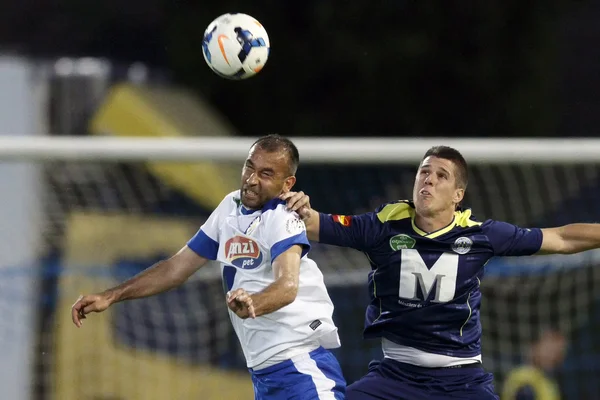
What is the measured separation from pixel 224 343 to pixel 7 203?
2072mm

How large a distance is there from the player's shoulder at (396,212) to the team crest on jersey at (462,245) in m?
0.28

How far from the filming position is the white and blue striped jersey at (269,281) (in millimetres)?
6172

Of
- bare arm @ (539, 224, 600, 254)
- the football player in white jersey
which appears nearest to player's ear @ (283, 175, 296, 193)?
the football player in white jersey

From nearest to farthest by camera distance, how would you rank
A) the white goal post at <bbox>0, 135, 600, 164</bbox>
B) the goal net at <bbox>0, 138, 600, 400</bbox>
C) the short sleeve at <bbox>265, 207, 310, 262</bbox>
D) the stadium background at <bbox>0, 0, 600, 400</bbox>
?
the short sleeve at <bbox>265, 207, 310, 262</bbox> → the white goal post at <bbox>0, 135, 600, 164</bbox> → the goal net at <bbox>0, 138, 600, 400</bbox> → the stadium background at <bbox>0, 0, 600, 400</bbox>

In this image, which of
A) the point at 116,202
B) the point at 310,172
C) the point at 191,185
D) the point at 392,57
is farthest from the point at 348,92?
the point at 116,202

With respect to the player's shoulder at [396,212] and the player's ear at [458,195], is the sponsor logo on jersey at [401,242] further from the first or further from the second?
the player's ear at [458,195]

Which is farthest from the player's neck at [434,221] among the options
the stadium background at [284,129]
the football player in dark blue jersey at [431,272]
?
the stadium background at [284,129]

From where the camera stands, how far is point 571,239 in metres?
6.87

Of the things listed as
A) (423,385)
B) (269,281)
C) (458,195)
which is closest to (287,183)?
(269,281)

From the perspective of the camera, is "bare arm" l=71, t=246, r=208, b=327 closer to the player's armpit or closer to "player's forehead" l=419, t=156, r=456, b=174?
the player's armpit

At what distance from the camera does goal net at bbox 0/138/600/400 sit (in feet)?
32.5

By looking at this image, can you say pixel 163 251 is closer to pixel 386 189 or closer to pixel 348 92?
pixel 386 189

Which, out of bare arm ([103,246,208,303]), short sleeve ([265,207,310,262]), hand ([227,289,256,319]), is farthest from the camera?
bare arm ([103,246,208,303])

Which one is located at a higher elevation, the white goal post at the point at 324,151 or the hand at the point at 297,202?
the white goal post at the point at 324,151
